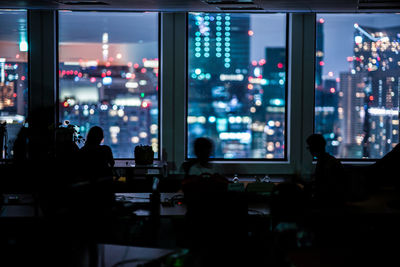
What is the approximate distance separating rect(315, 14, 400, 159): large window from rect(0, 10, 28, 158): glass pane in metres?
4.80

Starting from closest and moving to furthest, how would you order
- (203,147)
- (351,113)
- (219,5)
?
(203,147), (219,5), (351,113)

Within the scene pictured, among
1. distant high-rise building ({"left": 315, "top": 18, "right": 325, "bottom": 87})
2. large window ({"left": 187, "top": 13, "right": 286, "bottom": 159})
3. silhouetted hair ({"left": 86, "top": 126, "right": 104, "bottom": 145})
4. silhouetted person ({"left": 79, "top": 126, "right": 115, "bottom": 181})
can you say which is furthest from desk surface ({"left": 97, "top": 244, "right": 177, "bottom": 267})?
A: distant high-rise building ({"left": 315, "top": 18, "right": 325, "bottom": 87})

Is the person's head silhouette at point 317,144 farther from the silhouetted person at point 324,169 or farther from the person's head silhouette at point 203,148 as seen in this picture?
the person's head silhouette at point 203,148

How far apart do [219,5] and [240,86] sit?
5.54 ft

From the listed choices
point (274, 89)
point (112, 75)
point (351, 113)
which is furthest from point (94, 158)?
point (351, 113)

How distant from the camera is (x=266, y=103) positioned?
8.35m

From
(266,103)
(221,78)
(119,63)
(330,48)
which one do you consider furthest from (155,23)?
(330,48)

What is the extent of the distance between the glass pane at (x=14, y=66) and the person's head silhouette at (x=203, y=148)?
480 centimetres

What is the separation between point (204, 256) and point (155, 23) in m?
6.60

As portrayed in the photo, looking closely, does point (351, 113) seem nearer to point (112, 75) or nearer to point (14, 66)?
point (112, 75)

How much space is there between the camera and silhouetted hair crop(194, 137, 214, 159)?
4.27 metres

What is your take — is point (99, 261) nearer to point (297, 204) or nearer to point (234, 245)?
point (234, 245)

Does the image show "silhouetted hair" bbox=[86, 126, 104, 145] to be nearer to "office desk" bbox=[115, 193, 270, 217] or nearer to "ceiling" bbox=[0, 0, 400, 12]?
"office desk" bbox=[115, 193, 270, 217]

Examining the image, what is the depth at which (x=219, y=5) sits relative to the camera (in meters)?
7.09
